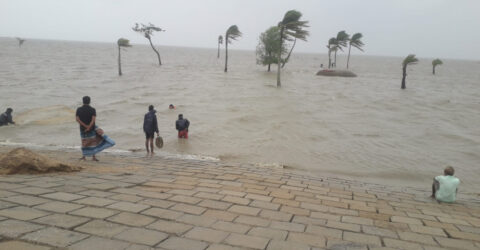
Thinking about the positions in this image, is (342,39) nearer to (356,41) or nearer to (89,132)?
(356,41)

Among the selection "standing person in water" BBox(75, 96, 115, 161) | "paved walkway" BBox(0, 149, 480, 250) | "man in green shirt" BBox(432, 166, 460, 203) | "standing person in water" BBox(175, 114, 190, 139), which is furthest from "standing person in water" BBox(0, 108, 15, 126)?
"man in green shirt" BBox(432, 166, 460, 203)

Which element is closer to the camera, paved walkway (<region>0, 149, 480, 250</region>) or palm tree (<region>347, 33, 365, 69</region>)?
paved walkway (<region>0, 149, 480, 250</region>)

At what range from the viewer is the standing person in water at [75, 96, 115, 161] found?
21.2 feet

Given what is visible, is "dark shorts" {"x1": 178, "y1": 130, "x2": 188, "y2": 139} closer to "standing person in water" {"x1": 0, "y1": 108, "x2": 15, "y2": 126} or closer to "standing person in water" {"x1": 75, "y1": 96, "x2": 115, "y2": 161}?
"standing person in water" {"x1": 75, "y1": 96, "x2": 115, "y2": 161}

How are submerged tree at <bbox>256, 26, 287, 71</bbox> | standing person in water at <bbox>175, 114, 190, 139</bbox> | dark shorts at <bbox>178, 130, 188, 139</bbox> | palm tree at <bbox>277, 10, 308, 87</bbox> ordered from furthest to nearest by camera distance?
submerged tree at <bbox>256, 26, 287, 71</bbox>, palm tree at <bbox>277, 10, 308, 87</bbox>, dark shorts at <bbox>178, 130, 188, 139</bbox>, standing person in water at <bbox>175, 114, 190, 139</bbox>

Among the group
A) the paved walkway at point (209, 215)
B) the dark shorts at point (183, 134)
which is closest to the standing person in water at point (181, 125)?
the dark shorts at point (183, 134)

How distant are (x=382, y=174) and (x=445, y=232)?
4795 mm

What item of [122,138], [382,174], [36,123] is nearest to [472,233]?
[382,174]

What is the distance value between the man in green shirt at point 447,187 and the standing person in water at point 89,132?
20.4ft

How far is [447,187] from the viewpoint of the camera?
5309 millimetres

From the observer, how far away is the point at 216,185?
473 centimetres

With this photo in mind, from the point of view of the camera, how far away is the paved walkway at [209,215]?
2684mm

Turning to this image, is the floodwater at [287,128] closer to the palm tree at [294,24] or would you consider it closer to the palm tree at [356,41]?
the palm tree at [294,24]

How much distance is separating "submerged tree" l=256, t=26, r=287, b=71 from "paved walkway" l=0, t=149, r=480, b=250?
3826 centimetres
